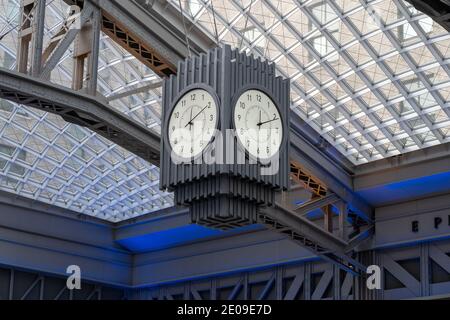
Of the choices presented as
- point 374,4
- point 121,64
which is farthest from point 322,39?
point 121,64

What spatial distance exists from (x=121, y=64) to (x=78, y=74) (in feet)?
46.9

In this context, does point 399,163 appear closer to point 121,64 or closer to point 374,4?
point 374,4

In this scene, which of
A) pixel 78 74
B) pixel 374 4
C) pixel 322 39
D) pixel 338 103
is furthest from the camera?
pixel 338 103

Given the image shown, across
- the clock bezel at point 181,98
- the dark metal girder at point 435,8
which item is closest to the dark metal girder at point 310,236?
the dark metal girder at point 435,8

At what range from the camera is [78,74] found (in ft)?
104

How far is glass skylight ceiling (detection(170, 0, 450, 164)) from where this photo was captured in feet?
129

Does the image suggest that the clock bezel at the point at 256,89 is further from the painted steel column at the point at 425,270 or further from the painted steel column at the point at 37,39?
the painted steel column at the point at 425,270

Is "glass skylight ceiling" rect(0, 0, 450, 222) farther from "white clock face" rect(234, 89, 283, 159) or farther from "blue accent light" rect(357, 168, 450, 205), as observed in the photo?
"white clock face" rect(234, 89, 283, 159)

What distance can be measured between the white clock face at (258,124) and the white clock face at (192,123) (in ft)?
1.95

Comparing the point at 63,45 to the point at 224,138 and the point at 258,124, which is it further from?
the point at 224,138

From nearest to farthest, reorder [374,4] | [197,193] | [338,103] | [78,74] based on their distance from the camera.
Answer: [197,193]
[78,74]
[374,4]
[338,103]

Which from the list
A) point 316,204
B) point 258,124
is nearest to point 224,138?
point 258,124

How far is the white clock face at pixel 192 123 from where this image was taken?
2039cm

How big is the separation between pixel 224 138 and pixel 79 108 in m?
11.8
